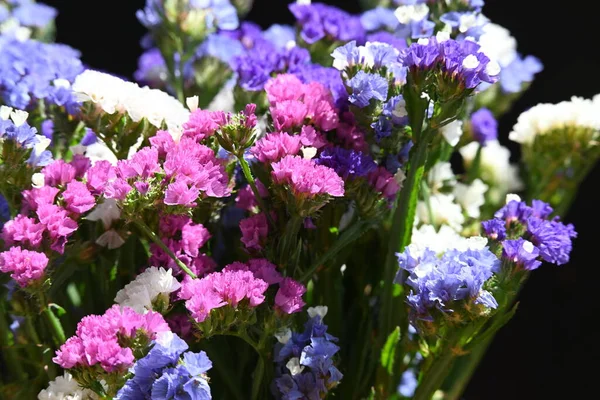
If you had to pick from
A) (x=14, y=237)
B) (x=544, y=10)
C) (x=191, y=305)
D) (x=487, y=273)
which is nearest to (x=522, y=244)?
(x=487, y=273)

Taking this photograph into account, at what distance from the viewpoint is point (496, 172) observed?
849mm

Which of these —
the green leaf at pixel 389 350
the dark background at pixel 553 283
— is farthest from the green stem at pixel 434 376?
the dark background at pixel 553 283

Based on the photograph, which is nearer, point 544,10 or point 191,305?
point 191,305

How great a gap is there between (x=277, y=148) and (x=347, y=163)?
0.15ft

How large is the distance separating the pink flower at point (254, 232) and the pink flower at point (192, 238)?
27mm

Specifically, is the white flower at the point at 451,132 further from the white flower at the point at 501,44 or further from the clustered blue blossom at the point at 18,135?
the clustered blue blossom at the point at 18,135

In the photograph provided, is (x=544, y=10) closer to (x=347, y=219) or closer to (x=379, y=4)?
(x=379, y=4)

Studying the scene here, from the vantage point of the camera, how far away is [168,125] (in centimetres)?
55

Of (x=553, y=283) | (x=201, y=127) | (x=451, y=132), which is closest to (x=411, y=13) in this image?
(x=451, y=132)

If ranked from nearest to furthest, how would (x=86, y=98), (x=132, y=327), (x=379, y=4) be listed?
(x=132, y=327), (x=86, y=98), (x=379, y=4)

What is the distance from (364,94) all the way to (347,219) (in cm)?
11

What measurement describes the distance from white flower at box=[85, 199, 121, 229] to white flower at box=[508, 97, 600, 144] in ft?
1.23

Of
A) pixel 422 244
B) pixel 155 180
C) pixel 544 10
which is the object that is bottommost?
pixel 544 10

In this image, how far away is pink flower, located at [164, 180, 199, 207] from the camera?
1.45 feet
